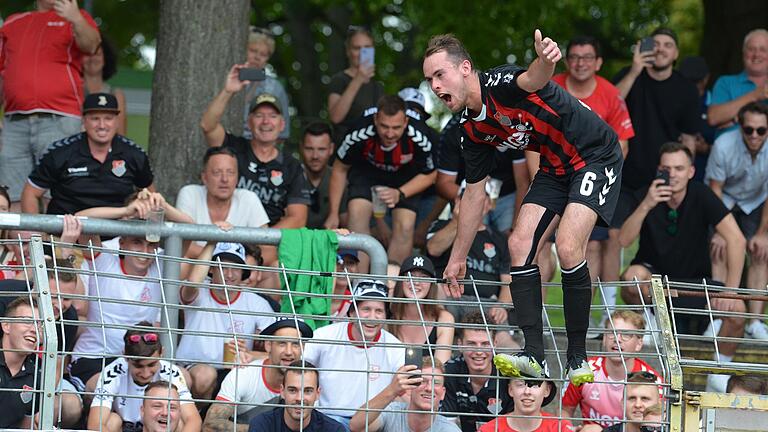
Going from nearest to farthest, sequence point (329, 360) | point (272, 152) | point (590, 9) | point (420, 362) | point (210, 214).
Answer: point (420, 362)
point (329, 360)
point (210, 214)
point (272, 152)
point (590, 9)

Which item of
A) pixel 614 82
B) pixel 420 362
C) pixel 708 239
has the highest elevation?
pixel 614 82

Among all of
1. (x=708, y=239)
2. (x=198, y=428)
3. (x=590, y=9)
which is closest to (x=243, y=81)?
(x=198, y=428)

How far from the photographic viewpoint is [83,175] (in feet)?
26.8

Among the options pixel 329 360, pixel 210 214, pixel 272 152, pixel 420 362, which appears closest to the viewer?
pixel 420 362

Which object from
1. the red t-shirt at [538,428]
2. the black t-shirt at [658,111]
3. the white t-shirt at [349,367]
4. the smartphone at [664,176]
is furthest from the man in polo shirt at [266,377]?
the black t-shirt at [658,111]

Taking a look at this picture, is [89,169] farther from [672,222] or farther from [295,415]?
[672,222]

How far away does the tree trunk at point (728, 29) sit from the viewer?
43.6 ft

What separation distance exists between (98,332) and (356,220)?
2412 mm

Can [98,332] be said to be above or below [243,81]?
below

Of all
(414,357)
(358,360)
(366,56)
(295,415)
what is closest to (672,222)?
(366,56)

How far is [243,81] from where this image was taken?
8.52 metres

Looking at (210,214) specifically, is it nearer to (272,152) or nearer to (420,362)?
(272,152)

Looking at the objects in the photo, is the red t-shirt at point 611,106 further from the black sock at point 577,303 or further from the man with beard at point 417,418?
the black sock at point 577,303

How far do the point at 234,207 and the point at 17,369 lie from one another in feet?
7.22
